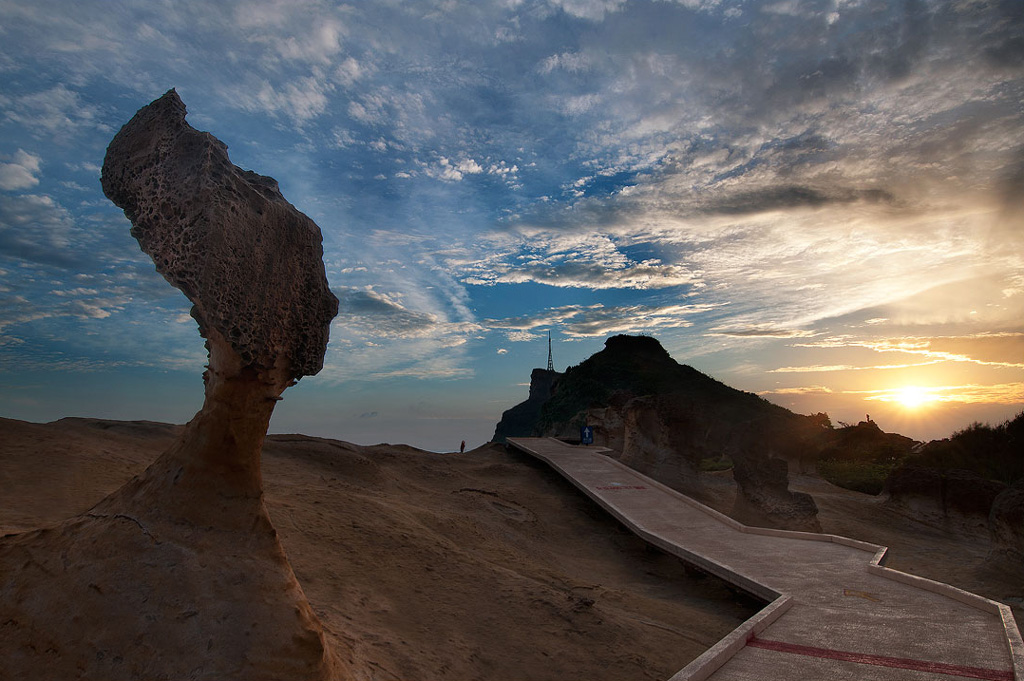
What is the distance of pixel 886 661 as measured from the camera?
486cm

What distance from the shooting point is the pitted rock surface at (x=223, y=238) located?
→ 12.5ft

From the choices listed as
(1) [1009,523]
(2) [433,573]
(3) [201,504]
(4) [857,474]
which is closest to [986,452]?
(4) [857,474]

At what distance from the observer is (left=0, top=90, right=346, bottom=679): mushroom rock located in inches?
132

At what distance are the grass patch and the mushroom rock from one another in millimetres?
22466

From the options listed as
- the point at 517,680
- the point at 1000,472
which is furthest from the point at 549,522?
the point at 1000,472

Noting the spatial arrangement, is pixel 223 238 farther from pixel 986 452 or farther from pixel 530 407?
pixel 530 407

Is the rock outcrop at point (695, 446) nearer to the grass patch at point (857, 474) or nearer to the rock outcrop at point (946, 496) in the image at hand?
the grass patch at point (857, 474)

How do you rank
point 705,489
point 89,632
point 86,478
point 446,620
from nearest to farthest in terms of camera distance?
point 89,632 → point 446,620 → point 86,478 → point 705,489

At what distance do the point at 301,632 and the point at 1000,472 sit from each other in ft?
84.7

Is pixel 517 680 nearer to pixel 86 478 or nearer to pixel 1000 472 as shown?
pixel 86 478

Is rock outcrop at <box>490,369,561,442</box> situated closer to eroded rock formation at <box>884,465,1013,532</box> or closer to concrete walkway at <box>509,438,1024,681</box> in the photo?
eroded rock formation at <box>884,465,1013,532</box>

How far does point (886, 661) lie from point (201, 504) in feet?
19.3

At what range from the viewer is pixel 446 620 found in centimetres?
601

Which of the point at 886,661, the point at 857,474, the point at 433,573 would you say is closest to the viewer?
the point at 886,661
